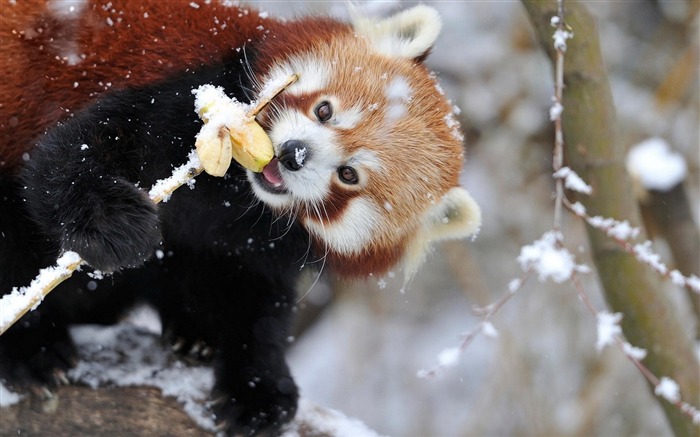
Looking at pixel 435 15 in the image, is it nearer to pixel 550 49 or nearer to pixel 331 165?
pixel 550 49

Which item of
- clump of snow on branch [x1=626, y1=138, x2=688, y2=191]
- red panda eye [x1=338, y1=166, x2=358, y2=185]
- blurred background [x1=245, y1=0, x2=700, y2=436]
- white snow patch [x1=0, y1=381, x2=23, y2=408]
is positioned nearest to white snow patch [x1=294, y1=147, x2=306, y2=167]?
red panda eye [x1=338, y1=166, x2=358, y2=185]

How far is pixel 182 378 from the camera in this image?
3.22 m

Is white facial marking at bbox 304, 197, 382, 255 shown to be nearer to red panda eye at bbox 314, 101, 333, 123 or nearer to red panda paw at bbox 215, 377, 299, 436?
red panda eye at bbox 314, 101, 333, 123

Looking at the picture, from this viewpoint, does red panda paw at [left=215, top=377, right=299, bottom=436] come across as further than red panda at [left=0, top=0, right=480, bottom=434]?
Yes

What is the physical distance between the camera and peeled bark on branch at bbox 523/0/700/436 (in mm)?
3089

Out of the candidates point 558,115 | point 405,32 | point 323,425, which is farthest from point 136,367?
point 558,115

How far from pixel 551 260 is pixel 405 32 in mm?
1364

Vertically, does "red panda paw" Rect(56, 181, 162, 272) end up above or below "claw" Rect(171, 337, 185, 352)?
above

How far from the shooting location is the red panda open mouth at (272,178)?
2.76 m

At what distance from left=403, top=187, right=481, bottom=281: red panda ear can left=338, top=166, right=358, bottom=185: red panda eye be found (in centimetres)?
40

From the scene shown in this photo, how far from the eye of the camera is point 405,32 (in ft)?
10.6

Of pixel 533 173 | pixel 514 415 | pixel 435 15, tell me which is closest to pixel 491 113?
pixel 533 173

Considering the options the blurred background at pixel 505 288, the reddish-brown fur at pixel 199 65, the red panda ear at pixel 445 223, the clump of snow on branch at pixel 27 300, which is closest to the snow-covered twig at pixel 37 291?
the clump of snow on branch at pixel 27 300

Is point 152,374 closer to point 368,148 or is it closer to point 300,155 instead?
point 300,155
